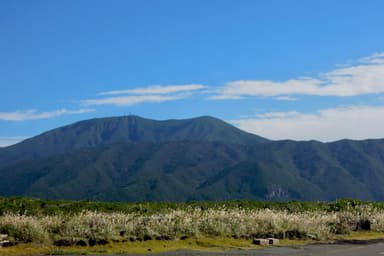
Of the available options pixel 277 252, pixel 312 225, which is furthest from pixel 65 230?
pixel 312 225

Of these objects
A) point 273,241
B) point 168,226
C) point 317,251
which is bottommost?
point 317,251

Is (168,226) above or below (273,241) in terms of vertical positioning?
above

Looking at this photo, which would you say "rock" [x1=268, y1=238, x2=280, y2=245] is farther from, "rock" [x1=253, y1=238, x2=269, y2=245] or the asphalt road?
the asphalt road

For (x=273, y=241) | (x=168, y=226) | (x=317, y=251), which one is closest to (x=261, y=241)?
(x=273, y=241)

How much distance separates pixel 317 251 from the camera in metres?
22.0

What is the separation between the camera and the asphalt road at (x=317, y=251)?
20.6 m

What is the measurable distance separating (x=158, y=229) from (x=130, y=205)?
40.9 ft

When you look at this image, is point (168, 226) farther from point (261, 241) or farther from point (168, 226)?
point (261, 241)

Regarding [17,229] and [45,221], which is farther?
[45,221]

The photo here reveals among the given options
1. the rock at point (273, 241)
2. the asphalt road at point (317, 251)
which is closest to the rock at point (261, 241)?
the rock at point (273, 241)

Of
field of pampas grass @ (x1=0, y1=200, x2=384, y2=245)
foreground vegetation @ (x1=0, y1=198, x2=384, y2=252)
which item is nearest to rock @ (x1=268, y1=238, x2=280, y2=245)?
foreground vegetation @ (x1=0, y1=198, x2=384, y2=252)

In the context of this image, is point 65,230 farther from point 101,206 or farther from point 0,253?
point 101,206

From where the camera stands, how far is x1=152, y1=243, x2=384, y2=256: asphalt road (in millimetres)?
20628

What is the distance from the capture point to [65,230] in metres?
22.2
